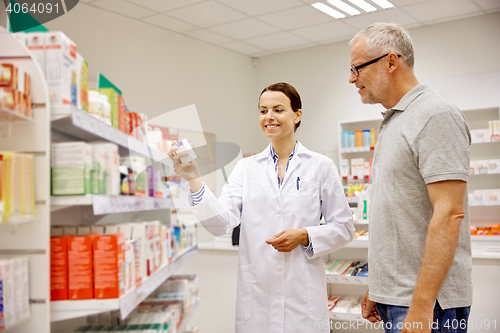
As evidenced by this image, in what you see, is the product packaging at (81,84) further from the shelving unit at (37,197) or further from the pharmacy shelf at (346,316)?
the pharmacy shelf at (346,316)

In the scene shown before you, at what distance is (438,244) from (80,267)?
1.14 metres

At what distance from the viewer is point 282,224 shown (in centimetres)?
216

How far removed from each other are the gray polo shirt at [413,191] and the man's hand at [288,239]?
515mm

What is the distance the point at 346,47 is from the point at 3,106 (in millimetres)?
6606

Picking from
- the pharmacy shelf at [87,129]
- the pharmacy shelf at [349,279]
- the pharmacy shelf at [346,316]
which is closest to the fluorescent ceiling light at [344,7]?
the pharmacy shelf at [349,279]

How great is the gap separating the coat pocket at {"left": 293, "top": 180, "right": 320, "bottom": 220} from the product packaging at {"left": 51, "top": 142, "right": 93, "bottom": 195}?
1078mm

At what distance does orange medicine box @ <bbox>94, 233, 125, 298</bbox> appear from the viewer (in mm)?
1461

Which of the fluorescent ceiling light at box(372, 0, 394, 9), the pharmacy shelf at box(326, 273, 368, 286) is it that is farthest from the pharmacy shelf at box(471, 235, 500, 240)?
the fluorescent ceiling light at box(372, 0, 394, 9)

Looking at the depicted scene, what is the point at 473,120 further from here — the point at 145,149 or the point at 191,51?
the point at 145,149

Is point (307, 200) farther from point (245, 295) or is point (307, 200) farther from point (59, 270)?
point (59, 270)

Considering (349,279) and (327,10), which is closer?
(349,279)

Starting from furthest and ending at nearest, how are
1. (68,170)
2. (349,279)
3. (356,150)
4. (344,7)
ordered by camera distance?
1. (356,150)
2. (344,7)
3. (349,279)
4. (68,170)

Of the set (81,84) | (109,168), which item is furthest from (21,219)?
(81,84)

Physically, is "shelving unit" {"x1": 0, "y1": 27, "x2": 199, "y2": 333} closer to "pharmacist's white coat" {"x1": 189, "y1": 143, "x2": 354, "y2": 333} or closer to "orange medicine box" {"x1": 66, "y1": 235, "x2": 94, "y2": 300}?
"orange medicine box" {"x1": 66, "y1": 235, "x2": 94, "y2": 300}
